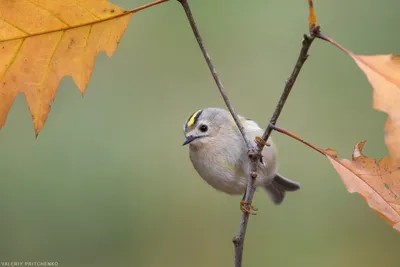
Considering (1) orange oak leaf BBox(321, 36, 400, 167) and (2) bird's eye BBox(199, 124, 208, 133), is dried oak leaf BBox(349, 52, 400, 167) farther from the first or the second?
(2) bird's eye BBox(199, 124, 208, 133)

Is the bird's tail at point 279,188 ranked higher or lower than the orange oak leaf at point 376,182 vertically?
higher

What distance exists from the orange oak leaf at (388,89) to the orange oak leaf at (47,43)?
1.05 ft

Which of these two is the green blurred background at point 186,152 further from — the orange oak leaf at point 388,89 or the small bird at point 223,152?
the orange oak leaf at point 388,89

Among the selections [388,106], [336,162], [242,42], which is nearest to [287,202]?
[242,42]

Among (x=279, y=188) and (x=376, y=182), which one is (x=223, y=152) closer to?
(x=279, y=188)

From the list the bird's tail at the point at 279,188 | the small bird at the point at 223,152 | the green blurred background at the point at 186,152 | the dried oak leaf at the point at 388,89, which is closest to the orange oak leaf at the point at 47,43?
the dried oak leaf at the point at 388,89

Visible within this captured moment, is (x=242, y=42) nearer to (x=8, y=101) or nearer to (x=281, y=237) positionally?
(x=281, y=237)

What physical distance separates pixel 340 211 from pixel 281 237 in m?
0.33

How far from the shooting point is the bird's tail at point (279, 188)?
85.4 inches

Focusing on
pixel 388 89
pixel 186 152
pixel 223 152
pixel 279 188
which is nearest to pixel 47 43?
pixel 388 89

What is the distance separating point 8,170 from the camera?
292 cm

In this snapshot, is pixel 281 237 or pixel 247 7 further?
pixel 247 7

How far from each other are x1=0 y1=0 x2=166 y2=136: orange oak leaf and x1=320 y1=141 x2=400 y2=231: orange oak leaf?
1.24 ft

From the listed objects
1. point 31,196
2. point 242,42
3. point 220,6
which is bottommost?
point 31,196
